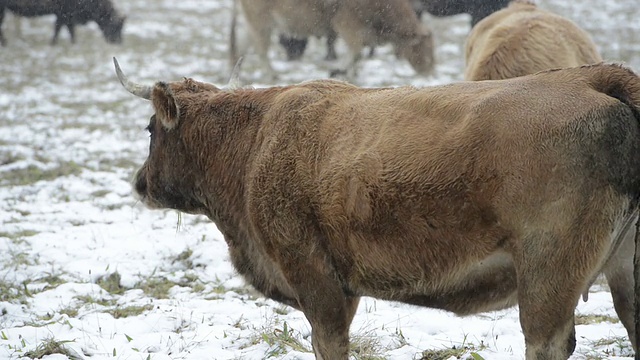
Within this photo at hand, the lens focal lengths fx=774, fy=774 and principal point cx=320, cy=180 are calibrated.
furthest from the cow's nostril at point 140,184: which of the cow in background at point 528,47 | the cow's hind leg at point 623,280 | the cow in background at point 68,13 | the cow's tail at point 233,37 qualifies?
the cow in background at point 68,13

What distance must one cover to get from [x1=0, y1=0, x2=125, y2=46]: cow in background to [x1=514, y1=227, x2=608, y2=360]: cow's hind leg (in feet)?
56.8

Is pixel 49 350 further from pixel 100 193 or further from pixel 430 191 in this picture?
pixel 100 193

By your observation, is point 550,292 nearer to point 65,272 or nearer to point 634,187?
point 634,187

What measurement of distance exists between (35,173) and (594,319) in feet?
22.0

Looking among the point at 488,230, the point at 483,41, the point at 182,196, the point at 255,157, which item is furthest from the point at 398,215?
the point at 483,41

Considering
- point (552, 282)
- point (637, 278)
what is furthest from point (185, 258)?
point (637, 278)

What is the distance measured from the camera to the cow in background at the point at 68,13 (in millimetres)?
18953

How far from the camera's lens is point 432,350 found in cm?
455

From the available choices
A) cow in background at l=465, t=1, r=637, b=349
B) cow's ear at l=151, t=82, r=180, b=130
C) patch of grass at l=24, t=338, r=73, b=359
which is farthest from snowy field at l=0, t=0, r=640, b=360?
cow in background at l=465, t=1, r=637, b=349

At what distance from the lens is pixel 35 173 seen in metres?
9.23

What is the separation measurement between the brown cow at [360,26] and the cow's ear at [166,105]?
33.5ft

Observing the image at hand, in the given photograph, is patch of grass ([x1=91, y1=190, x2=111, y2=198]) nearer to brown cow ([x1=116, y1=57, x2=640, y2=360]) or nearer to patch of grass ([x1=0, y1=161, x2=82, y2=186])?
patch of grass ([x1=0, y1=161, x2=82, y2=186])

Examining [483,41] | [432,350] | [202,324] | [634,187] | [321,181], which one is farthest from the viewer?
[483,41]

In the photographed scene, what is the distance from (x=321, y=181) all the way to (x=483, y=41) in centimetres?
461
